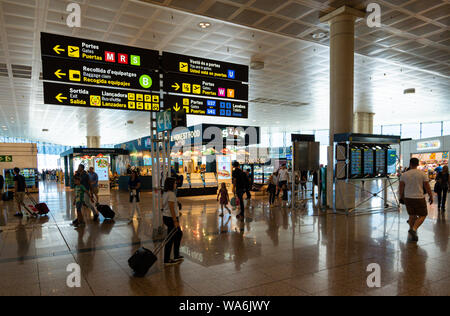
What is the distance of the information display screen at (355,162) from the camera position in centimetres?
1023

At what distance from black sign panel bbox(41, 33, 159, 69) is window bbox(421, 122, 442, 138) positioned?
119 ft

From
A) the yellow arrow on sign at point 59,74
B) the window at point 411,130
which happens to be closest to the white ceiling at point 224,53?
the yellow arrow on sign at point 59,74

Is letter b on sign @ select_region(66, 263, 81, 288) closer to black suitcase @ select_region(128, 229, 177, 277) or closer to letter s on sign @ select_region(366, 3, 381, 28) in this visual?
black suitcase @ select_region(128, 229, 177, 277)

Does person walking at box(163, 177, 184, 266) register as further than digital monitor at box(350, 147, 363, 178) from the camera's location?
No

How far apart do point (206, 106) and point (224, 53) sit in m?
4.16

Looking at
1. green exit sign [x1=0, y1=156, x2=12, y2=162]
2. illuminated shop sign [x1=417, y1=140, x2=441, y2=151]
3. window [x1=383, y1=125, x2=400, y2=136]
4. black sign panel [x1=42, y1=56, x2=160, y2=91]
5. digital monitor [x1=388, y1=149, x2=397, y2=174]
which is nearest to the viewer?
black sign panel [x1=42, y1=56, x2=160, y2=91]

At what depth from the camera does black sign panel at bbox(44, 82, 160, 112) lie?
668cm

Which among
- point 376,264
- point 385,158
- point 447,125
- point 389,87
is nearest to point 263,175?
point 385,158

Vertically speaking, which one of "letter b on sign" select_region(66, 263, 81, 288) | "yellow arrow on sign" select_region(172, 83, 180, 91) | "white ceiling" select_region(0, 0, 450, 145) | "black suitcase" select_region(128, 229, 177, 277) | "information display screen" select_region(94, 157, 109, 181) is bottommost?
"letter b on sign" select_region(66, 263, 81, 288)

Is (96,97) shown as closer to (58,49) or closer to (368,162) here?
→ (58,49)

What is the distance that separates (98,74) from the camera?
707 centimetres

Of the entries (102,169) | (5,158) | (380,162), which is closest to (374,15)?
(380,162)

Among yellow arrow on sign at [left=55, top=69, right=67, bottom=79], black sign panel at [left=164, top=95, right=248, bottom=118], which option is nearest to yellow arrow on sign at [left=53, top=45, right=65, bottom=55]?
yellow arrow on sign at [left=55, top=69, right=67, bottom=79]

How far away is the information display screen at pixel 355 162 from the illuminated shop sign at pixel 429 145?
798 inches
